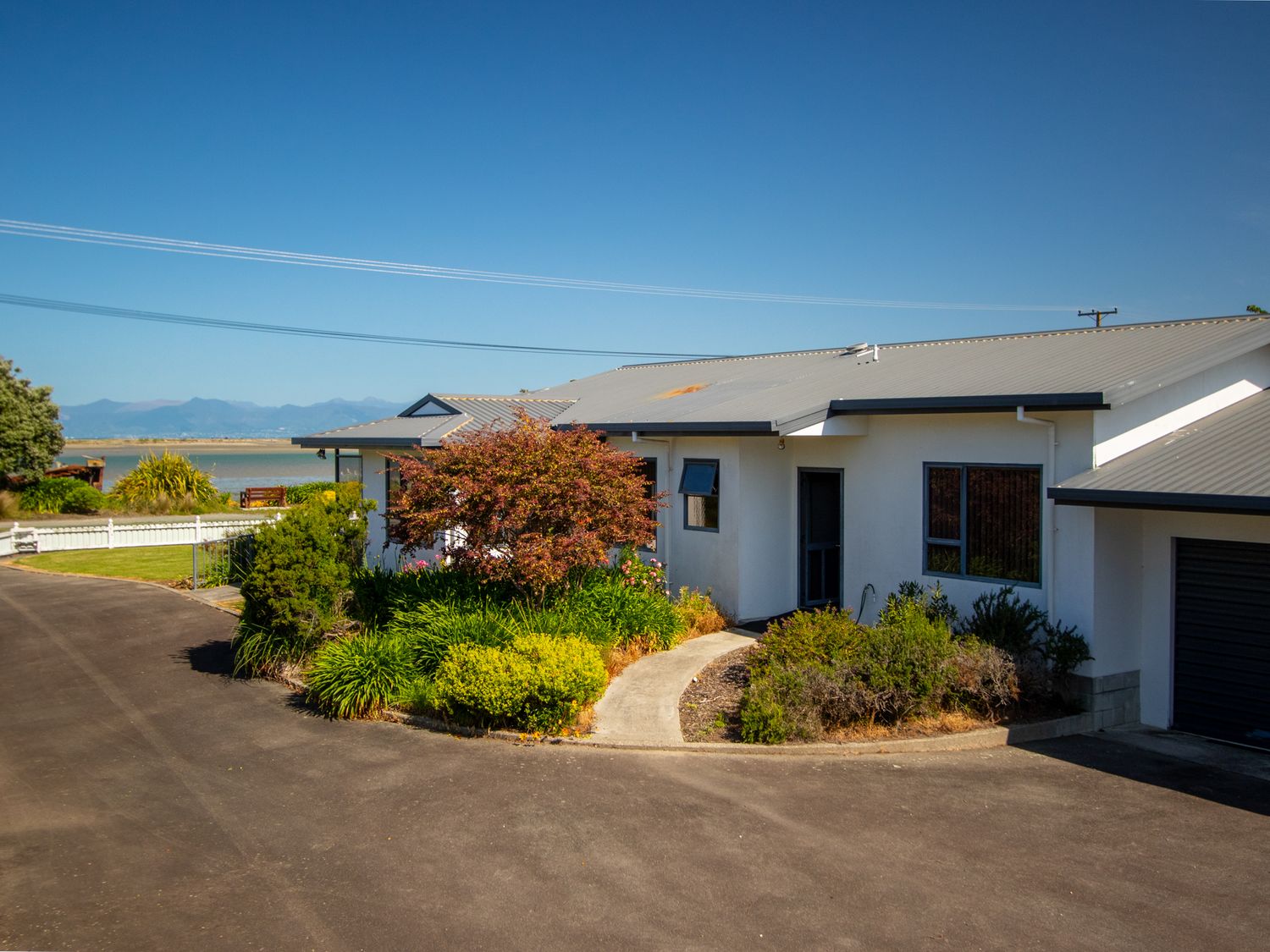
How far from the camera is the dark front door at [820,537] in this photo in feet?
46.1

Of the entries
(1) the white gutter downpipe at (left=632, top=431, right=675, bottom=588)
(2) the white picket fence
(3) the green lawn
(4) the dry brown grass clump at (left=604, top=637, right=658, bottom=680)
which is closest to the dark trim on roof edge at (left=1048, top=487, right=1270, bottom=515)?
(4) the dry brown grass clump at (left=604, top=637, right=658, bottom=680)

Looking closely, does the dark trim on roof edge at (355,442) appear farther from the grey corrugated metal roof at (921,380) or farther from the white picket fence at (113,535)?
the white picket fence at (113,535)

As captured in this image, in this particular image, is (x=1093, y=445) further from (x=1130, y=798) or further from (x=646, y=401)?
(x=646, y=401)

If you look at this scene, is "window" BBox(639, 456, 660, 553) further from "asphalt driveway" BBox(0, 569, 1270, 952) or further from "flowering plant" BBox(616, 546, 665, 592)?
"asphalt driveway" BBox(0, 569, 1270, 952)

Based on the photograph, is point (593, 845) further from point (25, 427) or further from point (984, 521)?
point (25, 427)

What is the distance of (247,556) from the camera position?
18.4 m

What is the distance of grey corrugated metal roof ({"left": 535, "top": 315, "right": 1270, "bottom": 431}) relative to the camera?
34.0 ft

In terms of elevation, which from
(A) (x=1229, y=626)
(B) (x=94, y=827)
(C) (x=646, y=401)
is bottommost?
(B) (x=94, y=827)

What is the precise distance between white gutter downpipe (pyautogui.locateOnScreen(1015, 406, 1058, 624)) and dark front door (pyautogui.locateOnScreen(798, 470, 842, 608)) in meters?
3.85

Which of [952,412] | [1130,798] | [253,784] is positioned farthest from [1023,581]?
[253,784]

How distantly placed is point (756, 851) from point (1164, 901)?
101 inches

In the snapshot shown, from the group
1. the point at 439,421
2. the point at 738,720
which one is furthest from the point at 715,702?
the point at 439,421

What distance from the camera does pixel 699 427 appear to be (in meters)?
13.4

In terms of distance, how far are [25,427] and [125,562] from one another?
15.3 metres
